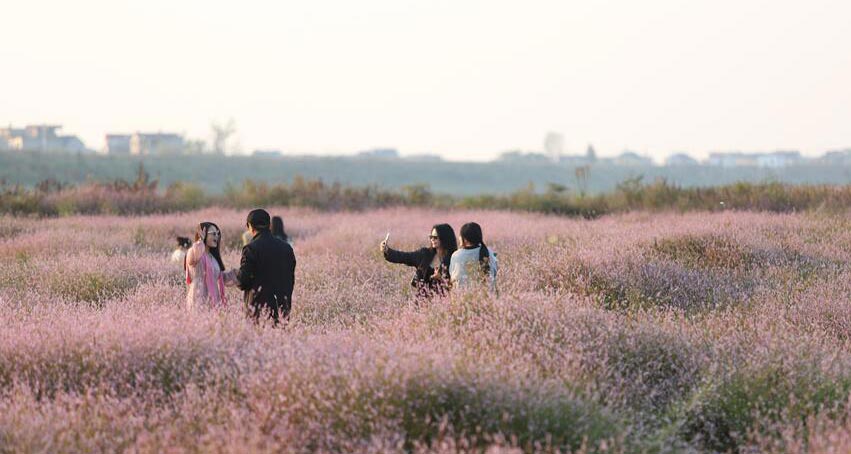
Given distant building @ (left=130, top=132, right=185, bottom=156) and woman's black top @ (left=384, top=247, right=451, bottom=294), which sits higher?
distant building @ (left=130, top=132, right=185, bottom=156)

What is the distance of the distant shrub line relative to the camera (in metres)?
18.3

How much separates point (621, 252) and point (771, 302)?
2.11 metres

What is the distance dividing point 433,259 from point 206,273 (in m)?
1.84

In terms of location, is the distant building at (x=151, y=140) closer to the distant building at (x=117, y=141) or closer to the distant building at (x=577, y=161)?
the distant building at (x=117, y=141)

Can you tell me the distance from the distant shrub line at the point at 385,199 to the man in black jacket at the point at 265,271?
11.6 meters

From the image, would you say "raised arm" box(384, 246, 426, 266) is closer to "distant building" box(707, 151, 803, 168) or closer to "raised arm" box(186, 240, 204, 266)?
"raised arm" box(186, 240, 204, 266)

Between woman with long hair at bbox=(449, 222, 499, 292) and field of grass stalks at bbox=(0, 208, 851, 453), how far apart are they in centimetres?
38

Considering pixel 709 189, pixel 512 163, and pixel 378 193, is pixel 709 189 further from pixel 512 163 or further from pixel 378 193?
pixel 512 163

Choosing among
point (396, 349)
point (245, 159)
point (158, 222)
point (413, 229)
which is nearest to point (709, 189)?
point (413, 229)

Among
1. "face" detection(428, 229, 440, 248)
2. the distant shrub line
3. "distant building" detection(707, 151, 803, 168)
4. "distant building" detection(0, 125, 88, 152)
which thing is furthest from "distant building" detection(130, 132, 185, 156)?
"face" detection(428, 229, 440, 248)

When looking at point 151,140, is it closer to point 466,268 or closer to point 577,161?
point 577,161

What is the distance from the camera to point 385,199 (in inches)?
930

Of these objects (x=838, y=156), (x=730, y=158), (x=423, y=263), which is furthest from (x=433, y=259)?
(x=730, y=158)

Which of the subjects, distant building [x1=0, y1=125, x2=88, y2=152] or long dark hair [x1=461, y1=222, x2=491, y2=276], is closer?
long dark hair [x1=461, y1=222, x2=491, y2=276]
